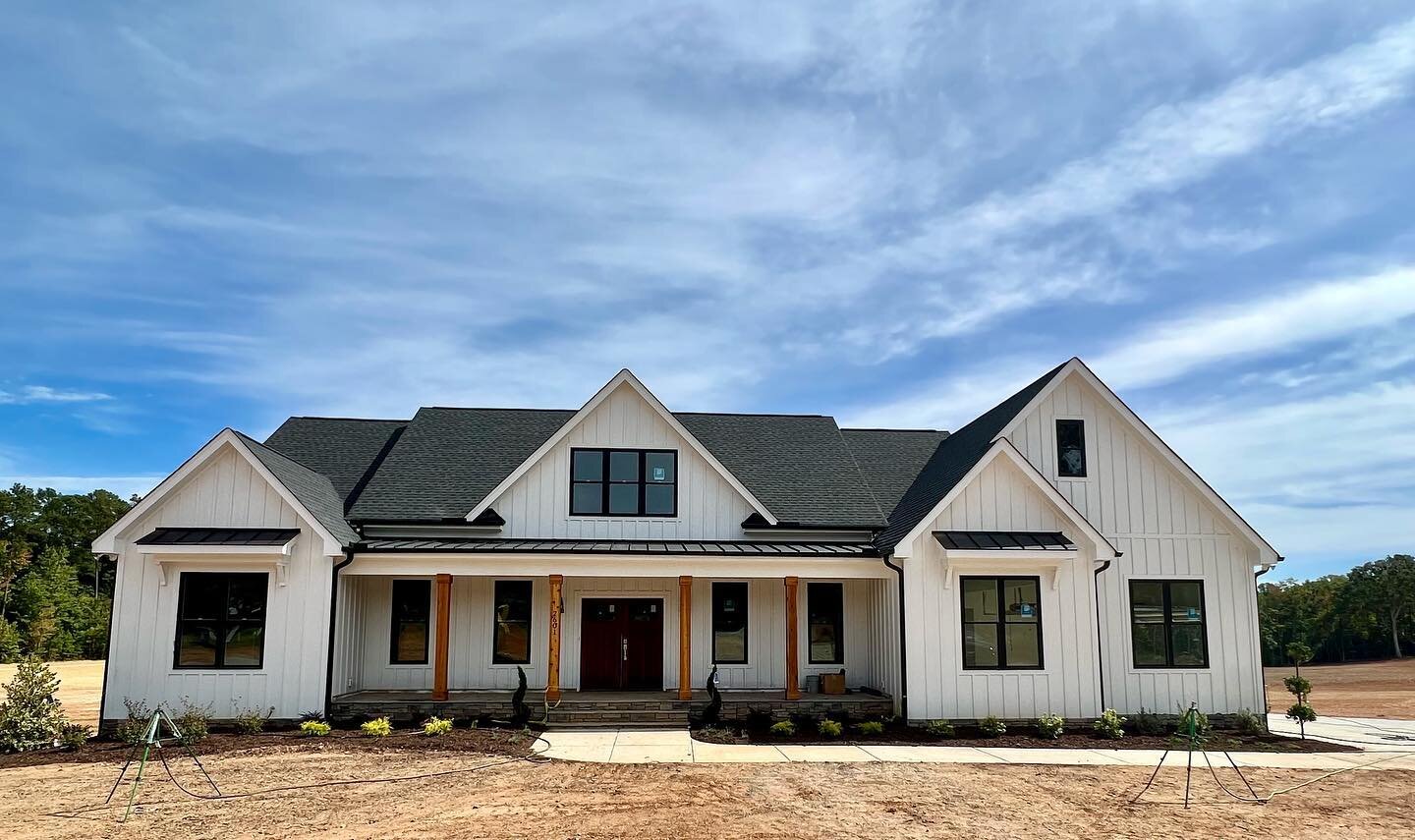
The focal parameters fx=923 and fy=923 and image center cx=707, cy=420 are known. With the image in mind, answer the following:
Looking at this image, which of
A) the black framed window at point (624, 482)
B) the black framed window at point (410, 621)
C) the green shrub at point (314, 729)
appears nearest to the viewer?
the green shrub at point (314, 729)

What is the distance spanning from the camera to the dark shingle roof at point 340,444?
826 inches

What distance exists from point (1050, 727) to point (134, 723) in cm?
1523

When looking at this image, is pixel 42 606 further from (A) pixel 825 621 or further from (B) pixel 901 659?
(B) pixel 901 659

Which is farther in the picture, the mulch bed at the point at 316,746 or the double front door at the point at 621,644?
the double front door at the point at 621,644

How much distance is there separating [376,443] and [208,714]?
26.5 ft

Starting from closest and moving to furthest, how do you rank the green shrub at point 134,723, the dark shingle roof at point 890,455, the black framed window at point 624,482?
the green shrub at point 134,723
the black framed window at point 624,482
the dark shingle roof at point 890,455

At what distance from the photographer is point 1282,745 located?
15602 mm

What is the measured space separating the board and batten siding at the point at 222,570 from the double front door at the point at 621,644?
5107 mm

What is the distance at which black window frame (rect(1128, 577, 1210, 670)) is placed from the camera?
17.4 m

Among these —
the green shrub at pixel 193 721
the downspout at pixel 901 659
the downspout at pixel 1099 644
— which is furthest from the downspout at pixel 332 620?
the downspout at pixel 1099 644

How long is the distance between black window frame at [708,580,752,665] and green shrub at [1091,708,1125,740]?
6.62 m

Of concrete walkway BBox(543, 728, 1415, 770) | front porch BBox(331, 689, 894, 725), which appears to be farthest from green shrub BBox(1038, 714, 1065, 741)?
front porch BBox(331, 689, 894, 725)

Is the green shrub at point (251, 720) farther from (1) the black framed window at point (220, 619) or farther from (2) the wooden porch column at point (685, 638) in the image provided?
(2) the wooden porch column at point (685, 638)

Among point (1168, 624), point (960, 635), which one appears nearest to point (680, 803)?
point (960, 635)
